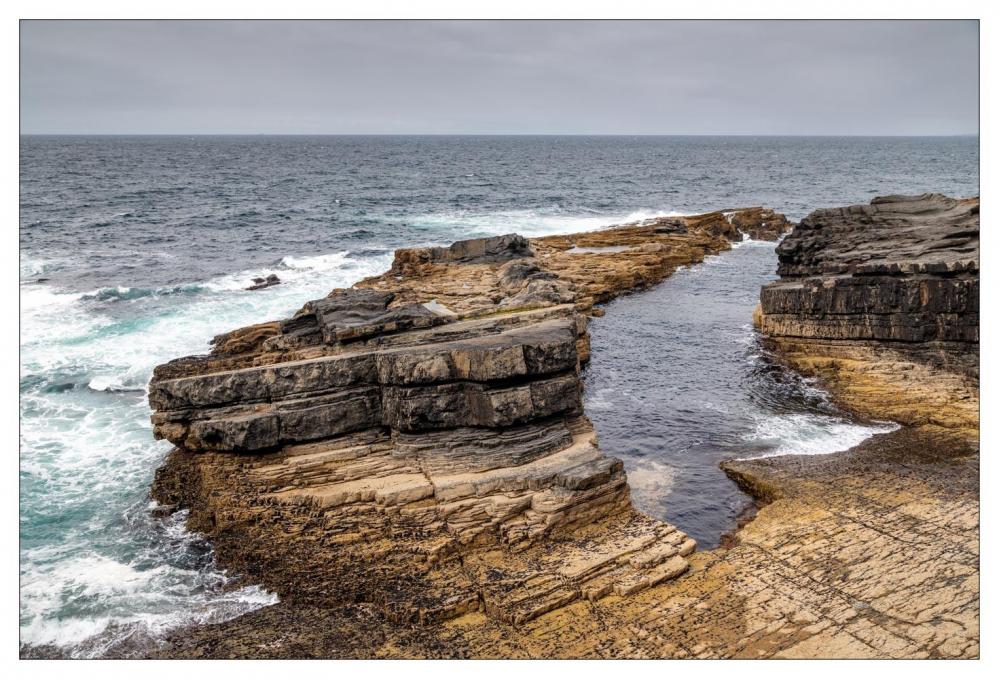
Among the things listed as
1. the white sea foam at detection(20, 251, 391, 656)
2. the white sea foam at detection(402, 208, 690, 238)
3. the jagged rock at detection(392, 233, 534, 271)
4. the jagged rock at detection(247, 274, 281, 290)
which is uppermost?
the white sea foam at detection(402, 208, 690, 238)

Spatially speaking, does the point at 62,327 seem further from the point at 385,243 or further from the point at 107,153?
the point at 107,153

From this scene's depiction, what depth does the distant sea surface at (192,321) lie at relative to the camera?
17188mm

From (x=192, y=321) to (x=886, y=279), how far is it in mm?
29498

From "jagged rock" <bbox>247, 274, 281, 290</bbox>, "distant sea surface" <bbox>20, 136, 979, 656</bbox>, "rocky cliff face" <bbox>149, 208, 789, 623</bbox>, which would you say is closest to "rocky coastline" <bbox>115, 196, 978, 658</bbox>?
"rocky cliff face" <bbox>149, 208, 789, 623</bbox>

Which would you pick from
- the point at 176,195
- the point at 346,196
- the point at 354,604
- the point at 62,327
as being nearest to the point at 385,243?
the point at 62,327

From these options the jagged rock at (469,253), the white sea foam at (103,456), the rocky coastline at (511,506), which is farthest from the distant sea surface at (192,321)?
the jagged rock at (469,253)

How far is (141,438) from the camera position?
23578 millimetres

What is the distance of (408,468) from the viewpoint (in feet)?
62.7

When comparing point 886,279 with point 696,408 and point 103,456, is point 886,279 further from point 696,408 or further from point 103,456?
point 103,456

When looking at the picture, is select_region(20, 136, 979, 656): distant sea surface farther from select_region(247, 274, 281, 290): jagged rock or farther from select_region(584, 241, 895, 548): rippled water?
select_region(247, 274, 281, 290): jagged rock

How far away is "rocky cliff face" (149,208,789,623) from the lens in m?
16.4

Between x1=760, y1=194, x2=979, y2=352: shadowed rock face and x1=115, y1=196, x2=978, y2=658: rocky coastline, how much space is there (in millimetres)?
186

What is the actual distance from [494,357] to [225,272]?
31.5 m

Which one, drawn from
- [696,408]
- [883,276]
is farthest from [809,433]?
[883,276]
